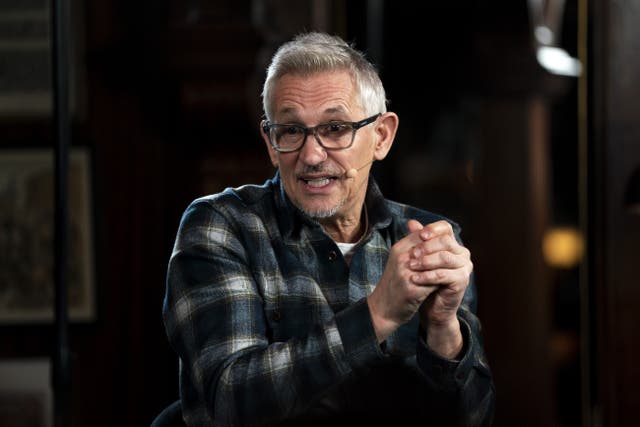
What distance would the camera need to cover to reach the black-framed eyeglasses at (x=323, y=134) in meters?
0.40

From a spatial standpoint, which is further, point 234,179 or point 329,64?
point 234,179

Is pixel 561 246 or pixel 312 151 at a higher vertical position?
pixel 312 151

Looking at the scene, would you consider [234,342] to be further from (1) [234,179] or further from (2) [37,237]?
(2) [37,237]

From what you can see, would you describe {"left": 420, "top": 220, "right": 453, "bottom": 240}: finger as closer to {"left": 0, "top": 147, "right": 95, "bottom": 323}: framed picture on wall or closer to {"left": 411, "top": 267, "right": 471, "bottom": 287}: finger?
{"left": 411, "top": 267, "right": 471, "bottom": 287}: finger

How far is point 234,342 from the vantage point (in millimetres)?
422

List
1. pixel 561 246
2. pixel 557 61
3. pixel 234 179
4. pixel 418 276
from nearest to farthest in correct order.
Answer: pixel 418 276, pixel 234 179, pixel 557 61, pixel 561 246

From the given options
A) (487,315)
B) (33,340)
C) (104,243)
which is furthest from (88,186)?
(487,315)

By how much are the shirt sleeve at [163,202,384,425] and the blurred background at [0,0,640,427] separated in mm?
95

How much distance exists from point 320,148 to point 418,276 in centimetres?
7

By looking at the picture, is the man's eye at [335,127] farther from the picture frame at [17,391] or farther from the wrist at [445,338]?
the picture frame at [17,391]

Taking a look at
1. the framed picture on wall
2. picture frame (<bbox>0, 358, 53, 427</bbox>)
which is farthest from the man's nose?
the framed picture on wall

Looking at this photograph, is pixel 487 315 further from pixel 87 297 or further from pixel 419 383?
pixel 419 383

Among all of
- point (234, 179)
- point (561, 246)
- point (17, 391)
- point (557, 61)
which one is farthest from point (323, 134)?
point (561, 246)

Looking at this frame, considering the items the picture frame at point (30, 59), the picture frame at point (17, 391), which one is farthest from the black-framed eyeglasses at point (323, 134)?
the picture frame at point (30, 59)
